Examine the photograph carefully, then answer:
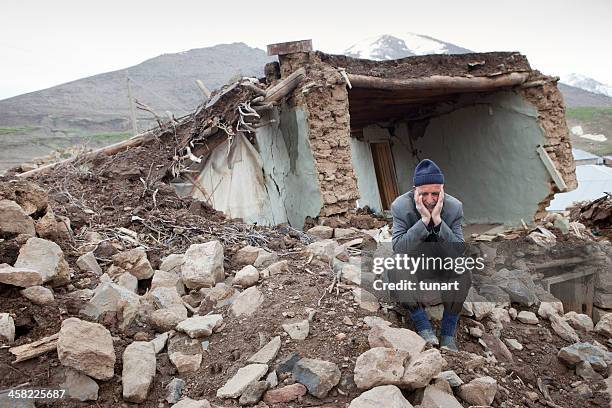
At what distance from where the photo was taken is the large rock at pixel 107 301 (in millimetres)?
2113

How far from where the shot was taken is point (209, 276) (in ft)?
8.27

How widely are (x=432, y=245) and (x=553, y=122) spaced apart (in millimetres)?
4748

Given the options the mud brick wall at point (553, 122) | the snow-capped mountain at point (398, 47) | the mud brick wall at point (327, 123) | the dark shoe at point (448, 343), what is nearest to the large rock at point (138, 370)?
the dark shoe at point (448, 343)

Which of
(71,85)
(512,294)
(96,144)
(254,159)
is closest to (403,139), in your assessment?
(254,159)

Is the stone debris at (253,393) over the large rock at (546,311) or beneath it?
over

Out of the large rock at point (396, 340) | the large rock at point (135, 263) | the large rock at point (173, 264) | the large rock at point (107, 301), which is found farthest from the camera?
the large rock at point (173, 264)

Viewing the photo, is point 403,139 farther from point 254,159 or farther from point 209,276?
point 209,276

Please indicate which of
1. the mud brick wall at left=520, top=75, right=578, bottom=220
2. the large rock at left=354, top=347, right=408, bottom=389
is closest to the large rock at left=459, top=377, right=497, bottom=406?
the large rock at left=354, top=347, right=408, bottom=389

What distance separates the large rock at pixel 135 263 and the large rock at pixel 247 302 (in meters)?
0.69

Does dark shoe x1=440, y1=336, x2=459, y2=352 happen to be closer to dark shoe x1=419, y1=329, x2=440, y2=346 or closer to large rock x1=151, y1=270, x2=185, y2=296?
dark shoe x1=419, y1=329, x2=440, y2=346

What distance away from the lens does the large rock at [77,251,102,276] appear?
2.53 meters

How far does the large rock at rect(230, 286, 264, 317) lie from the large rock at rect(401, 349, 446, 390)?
859mm

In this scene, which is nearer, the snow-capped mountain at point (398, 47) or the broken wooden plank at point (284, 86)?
the broken wooden plank at point (284, 86)

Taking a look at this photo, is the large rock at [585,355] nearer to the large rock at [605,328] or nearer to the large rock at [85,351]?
the large rock at [605,328]
